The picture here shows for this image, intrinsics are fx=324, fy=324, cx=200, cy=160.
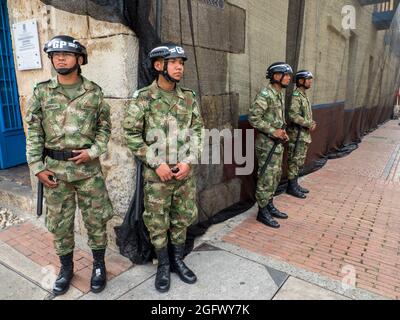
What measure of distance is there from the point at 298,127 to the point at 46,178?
11.7 ft

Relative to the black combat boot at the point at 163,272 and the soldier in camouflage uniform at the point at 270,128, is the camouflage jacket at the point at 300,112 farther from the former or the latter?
the black combat boot at the point at 163,272

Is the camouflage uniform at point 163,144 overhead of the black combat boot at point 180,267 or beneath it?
overhead

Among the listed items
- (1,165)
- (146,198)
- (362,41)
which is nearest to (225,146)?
(146,198)

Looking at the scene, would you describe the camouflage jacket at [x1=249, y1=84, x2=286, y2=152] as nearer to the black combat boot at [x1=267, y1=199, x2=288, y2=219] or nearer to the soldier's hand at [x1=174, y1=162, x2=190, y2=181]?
the black combat boot at [x1=267, y1=199, x2=288, y2=219]

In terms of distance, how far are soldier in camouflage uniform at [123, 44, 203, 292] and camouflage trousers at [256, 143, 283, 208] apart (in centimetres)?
135

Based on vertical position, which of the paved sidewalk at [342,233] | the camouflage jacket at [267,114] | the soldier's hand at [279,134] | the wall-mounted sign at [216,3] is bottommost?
the paved sidewalk at [342,233]

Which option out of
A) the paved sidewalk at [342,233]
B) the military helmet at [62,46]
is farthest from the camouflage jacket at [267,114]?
the military helmet at [62,46]

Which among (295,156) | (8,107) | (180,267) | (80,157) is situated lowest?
(180,267)

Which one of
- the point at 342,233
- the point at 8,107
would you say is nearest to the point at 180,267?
the point at 342,233

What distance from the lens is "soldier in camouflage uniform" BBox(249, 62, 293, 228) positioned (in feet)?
12.0

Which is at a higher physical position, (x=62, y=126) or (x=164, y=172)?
(x=62, y=126)

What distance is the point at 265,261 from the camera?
299 centimetres

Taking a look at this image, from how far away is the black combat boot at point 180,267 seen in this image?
8.76ft

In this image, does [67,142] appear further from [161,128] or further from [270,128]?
[270,128]
